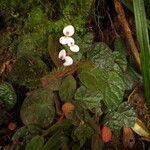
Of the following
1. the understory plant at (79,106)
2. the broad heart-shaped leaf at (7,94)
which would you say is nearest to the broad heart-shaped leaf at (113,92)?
the understory plant at (79,106)

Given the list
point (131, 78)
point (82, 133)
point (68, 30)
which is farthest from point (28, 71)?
point (131, 78)

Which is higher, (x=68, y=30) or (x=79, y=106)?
(x=68, y=30)

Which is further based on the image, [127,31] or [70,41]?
[127,31]

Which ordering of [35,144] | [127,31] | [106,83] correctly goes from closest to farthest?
[35,144]
[106,83]
[127,31]

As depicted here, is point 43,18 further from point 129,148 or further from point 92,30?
point 129,148

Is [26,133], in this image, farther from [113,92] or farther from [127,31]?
[127,31]

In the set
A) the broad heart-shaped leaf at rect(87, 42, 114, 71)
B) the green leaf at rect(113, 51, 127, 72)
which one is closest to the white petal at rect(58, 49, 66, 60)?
the broad heart-shaped leaf at rect(87, 42, 114, 71)

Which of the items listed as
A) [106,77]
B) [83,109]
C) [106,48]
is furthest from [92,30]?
[83,109]
